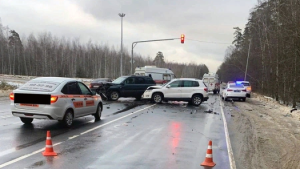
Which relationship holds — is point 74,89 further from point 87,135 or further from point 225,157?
point 225,157

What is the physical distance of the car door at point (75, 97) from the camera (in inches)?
394

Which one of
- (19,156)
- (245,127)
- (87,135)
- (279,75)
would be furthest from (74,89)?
(279,75)

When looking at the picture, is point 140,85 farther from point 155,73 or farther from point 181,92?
point 155,73

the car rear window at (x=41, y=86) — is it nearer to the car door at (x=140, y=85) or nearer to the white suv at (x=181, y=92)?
the white suv at (x=181, y=92)

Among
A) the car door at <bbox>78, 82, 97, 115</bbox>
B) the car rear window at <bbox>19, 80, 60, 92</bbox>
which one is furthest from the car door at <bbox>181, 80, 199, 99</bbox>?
the car rear window at <bbox>19, 80, 60, 92</bbox>

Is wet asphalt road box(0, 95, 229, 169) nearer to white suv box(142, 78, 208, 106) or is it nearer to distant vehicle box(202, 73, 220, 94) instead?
white suv box(142, 78, 208, 106)

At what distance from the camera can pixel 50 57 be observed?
84.7 metres

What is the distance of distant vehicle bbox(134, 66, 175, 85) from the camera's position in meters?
33.7

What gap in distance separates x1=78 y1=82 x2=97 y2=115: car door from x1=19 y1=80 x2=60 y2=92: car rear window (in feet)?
4.79

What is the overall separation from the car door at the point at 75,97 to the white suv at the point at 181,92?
10377 mm

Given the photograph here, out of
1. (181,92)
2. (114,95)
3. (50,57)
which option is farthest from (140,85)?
(50,57)

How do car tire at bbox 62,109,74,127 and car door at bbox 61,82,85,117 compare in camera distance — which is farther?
car door at bbox 61,82,85,117

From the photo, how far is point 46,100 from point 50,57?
80095mm

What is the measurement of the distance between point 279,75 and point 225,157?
20.5 meters
